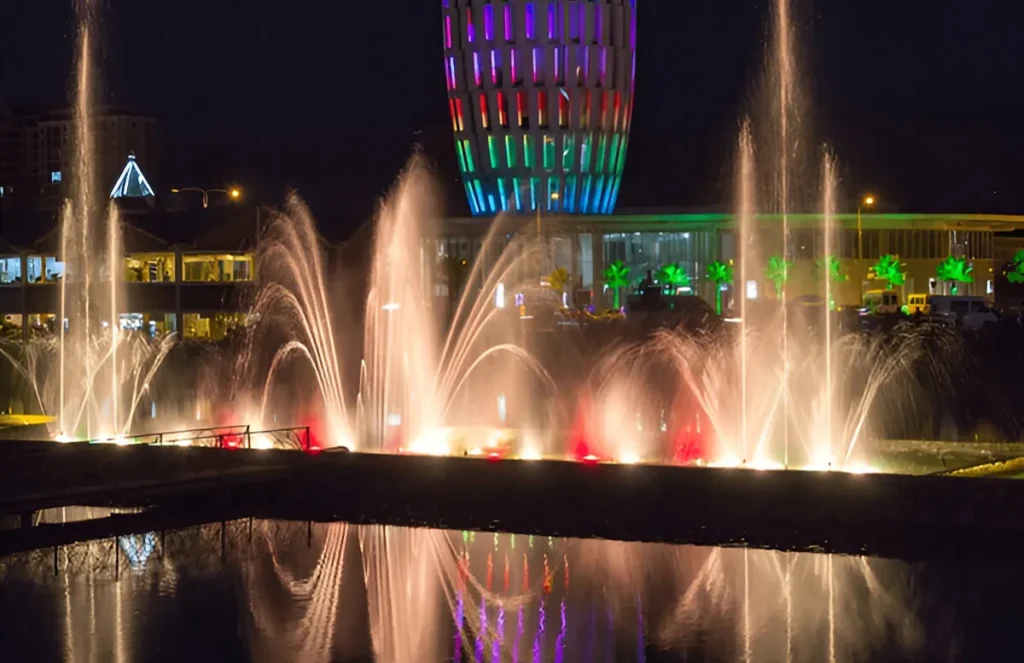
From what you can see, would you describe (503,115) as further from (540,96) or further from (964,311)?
(964,311)

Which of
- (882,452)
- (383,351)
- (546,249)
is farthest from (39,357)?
(546,249)

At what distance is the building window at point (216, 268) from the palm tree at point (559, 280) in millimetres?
17013

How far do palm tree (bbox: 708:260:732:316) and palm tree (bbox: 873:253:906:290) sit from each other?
7376 mm

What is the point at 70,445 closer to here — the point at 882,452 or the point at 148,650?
the point at 148,650

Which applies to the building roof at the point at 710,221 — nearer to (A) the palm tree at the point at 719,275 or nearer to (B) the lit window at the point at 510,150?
(A) the palm tree at the point at 719,275

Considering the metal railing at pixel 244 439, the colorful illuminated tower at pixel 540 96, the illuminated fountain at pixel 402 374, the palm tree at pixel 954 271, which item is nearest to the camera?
the metal railing at pixel 244 439

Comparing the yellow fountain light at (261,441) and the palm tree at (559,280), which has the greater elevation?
the palm tree at (559,280)

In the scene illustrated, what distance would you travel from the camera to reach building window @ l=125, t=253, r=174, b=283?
5981 cm

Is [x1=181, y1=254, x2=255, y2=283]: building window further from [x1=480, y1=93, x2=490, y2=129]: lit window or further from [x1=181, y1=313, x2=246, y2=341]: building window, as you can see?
[x1=480, y1=93, x2=490, y2=129]: lit window

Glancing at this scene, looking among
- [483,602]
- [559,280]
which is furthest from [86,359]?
[559,280]

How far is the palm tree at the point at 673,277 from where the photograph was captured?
76750mm

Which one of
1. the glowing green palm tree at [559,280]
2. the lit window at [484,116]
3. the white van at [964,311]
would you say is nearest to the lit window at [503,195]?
the lit window at [484,116]

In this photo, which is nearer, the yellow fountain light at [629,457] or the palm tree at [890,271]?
the yellow fountain light at [629,457]

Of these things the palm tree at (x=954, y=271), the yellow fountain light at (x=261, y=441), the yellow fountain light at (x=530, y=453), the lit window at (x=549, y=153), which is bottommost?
the yellow fountain light at (x=530, y=453)
